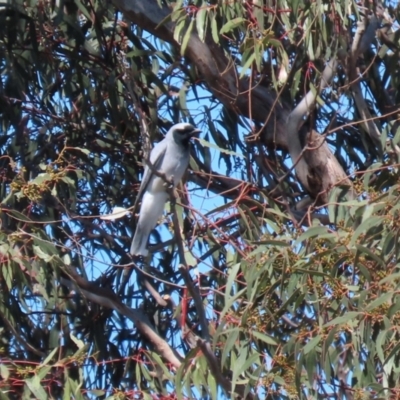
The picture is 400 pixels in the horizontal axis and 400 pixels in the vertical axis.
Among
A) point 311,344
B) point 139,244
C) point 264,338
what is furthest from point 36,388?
point 139,244

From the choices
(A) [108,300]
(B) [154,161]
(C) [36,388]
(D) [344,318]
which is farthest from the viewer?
(B) [154,161]

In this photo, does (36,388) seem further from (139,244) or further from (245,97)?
(245,97)

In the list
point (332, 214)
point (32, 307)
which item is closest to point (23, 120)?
point (32, 307)

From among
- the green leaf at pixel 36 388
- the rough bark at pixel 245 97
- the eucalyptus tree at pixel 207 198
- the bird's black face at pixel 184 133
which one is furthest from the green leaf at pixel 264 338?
the bird's black face at pixel 184 133

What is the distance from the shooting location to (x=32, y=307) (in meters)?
5.00

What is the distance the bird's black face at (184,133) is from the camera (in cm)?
497

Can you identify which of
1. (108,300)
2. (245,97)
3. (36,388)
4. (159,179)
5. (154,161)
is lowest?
(36,388)

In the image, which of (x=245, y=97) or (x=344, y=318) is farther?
(x=245, y=97)

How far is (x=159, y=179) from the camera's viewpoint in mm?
4855

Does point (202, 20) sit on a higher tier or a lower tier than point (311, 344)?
higher

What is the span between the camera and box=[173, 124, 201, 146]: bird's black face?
196 inches

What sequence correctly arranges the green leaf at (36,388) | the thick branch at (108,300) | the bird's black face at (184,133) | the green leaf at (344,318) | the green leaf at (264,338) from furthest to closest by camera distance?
the bird's black face at (184,133) → the thick branch at (108,300) → the green leaf at (36,388) → the green leaf at (264,338) → the green leaf at (344,318)

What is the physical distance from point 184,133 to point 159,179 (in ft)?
0.87

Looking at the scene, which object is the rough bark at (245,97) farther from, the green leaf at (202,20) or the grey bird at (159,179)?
the green leaf at (202,20)
